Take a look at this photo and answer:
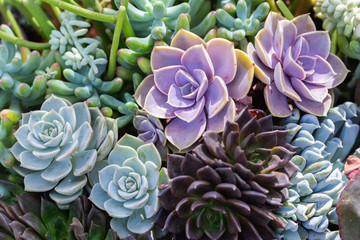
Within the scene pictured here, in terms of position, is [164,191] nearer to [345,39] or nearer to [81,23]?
[81,23]

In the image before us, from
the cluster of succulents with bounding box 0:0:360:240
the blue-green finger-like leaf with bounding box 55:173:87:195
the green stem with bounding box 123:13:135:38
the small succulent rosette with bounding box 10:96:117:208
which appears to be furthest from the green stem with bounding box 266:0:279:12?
the blue-green finger-like leaf with bounding box 55:173:87:195

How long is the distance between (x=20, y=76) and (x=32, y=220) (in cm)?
31

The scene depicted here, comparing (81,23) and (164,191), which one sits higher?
(81,23)

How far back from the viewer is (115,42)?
81 cm

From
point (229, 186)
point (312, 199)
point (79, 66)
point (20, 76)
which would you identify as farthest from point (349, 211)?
point (20, 76)

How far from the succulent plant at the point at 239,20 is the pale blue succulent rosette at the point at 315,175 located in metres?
0.18

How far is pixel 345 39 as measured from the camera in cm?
87

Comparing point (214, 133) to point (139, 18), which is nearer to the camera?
point (214, 133)

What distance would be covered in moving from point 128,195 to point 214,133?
179 mm

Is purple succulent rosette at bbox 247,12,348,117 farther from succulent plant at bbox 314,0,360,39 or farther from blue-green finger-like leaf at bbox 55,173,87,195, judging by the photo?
blue-green finger-like leaf at bbox 55,173,87,195

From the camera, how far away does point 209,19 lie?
0.82 m

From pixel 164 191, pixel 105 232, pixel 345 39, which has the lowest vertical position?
pixel 105 232

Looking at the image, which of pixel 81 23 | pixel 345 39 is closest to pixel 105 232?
pixel 81 23

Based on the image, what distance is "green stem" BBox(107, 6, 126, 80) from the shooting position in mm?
774
